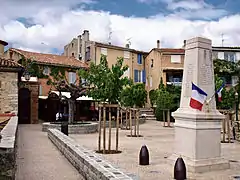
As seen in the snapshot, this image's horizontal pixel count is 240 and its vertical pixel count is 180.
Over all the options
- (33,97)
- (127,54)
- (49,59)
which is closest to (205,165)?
(33,97)

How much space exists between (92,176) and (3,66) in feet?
59.4

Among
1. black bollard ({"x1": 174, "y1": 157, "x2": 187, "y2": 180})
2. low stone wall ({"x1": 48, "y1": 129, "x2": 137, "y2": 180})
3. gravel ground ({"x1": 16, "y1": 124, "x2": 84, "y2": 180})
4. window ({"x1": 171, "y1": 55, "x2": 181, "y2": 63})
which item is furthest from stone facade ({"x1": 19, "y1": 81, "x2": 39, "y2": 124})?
black bollard ({"x1": 174, "y1": 157, "x2": 187, "y2": 180})

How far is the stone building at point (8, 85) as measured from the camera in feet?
74.9

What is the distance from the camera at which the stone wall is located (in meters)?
22.9

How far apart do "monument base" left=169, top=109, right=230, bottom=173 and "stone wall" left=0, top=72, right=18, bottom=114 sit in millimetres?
17213

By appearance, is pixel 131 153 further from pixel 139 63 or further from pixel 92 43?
pixel 139 63

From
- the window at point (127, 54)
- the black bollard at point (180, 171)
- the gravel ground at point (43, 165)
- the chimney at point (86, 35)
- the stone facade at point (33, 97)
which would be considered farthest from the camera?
the window at point (127, 54)

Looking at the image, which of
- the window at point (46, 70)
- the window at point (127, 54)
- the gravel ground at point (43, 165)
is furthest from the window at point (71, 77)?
the gravel ground at point (43, 165)

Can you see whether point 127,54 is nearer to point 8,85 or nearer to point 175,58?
point 175,58

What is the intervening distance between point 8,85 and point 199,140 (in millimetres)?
18147

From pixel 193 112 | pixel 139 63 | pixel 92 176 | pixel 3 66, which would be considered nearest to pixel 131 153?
pixel 193 112

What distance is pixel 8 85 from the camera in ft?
75.6

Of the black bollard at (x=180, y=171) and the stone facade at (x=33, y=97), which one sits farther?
the stone facade at (x=33, y=97)

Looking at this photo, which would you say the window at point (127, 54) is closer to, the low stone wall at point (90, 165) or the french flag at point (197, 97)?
the low stone wall at point (90, 165)
